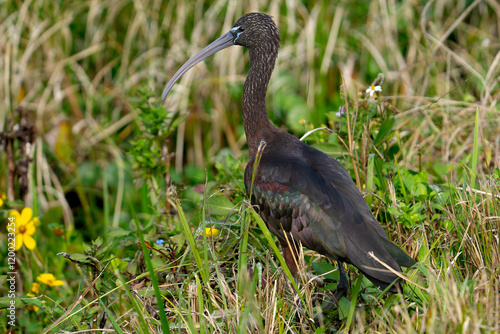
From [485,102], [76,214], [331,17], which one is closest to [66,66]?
[76,214]

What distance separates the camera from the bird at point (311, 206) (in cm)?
229

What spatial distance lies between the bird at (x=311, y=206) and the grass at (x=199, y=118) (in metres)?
0.19

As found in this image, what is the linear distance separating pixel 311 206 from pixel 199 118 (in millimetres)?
2956

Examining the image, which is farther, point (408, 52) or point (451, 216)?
point (408, 52)

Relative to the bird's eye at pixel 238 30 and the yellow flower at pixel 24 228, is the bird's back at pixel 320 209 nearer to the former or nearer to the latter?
the bird's eye at pixel 238 30

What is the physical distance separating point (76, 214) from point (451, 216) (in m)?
3.57

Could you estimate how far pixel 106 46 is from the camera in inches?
223

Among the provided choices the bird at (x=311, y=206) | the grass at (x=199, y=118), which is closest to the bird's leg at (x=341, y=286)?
the bird at (x=311, y=206)

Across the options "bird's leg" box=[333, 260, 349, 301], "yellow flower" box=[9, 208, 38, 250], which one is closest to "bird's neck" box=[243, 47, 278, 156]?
"bird's leg" box=[333, 260, 349, 301]

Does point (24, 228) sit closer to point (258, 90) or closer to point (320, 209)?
point (258, 90)

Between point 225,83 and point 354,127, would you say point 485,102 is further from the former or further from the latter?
point 225,83

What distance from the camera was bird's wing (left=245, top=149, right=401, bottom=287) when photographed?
90.4 inches

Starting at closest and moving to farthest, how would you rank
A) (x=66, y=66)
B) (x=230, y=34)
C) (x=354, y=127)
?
(x=354, y=127)
(x=230, y=34)
(x=66, y=66)

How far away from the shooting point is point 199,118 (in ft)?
17.3
